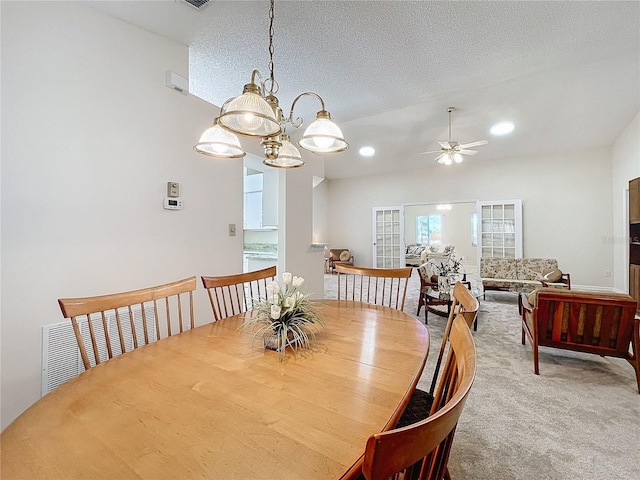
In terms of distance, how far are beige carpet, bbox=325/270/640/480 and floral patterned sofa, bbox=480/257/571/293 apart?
7.33ft

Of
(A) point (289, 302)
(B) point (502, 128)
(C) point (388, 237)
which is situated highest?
(B) point (502, 128)

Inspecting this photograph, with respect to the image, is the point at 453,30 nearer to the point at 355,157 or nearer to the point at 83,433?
the point at 83,433

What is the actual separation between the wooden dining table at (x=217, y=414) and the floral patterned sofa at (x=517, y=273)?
4.62 metres

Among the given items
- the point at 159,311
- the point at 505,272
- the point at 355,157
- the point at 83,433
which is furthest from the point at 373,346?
the point at 355,157

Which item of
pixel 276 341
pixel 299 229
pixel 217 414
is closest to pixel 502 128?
pixel 299 229

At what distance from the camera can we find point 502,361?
263cm

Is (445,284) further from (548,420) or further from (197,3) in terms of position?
(197,3)

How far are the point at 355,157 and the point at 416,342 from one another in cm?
A: 653

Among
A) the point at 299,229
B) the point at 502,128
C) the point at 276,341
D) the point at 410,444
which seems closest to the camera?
the point at 410,444

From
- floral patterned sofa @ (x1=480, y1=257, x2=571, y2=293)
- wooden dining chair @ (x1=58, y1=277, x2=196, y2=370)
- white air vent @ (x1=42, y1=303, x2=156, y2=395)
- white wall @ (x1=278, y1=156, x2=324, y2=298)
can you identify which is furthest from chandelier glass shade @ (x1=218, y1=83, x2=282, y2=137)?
floral patterned sofa @ (x1=480, y1=257, x2=571, y2=293)

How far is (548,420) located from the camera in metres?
1.80

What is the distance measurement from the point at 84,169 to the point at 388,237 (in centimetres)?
723

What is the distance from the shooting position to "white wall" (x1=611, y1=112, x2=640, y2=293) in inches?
173

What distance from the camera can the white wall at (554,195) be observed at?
5688mm
